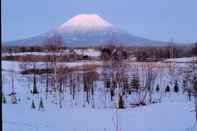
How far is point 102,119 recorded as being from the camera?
12492 mm

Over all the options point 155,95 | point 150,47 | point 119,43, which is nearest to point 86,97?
point 155,95

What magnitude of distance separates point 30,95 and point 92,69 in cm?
624

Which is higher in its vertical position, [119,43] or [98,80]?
[119,43]

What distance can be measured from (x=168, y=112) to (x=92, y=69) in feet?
44.0

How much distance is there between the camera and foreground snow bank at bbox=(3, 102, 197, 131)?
10664 millimetres

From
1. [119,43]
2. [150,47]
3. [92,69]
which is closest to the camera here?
[119,43]

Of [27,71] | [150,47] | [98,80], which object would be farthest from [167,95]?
[150,47]

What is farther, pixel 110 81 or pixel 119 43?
pixel 119 43

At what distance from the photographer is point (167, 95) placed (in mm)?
21688

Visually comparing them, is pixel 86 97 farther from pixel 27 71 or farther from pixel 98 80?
pixel 27 71

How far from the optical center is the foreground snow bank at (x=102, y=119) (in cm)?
1066

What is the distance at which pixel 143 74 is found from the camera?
25875mm

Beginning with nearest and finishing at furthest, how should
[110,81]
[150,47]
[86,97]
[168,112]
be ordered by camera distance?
1. [168,112]
2. [86,97]
3. [110,81]
4. [150,47]

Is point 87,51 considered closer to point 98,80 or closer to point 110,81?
point 98,80
